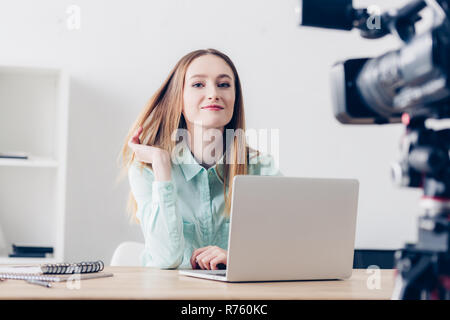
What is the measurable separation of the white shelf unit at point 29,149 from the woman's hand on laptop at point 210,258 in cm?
132

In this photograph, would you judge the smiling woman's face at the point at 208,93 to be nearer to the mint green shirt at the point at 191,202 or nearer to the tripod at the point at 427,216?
the mint green shirt at the point at 191,202

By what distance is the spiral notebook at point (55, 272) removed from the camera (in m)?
1.26

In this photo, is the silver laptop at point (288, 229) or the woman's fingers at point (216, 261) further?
the woman's fingers at point (216, 261)

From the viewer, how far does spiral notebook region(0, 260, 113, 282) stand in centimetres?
126

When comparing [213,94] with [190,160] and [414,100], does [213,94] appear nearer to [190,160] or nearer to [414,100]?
[190,160]

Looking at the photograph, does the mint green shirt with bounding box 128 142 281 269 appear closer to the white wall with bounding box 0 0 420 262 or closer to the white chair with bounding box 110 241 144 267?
the white chair with bounding box 110 241 144 267

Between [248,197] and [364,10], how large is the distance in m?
0.52

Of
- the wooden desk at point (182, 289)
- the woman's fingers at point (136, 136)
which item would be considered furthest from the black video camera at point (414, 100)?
the woman's fingers at point (136, 136)

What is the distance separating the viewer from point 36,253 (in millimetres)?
2547

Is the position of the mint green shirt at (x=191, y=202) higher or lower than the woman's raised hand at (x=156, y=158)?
lower

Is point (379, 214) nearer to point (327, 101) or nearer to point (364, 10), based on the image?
point (327, 101)

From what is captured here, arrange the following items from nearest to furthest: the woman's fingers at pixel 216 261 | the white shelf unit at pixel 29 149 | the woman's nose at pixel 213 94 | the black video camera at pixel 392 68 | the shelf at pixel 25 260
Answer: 1. the black video camera at pixel 392 68
2. the woman's fingers at pixel 216 261
3. the woman's nose at pixel 213 94
4. the shelf at pixel 25 260
5. the white shelf unit at pixel 29 149

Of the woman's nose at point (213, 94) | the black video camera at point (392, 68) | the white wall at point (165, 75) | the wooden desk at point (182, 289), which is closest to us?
the black video camera at point (392, 68)
